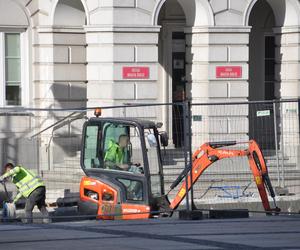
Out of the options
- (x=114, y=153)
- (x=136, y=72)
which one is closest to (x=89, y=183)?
(x=114, y=153)

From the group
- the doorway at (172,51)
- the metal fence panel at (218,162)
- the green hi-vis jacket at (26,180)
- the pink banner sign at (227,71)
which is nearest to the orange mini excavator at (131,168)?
the metal fence panel at (218,162)

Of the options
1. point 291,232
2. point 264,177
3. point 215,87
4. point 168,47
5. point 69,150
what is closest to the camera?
point 291,232

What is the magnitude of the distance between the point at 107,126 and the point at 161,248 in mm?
5783

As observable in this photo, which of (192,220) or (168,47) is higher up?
(168,47)

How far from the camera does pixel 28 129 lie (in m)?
23.5

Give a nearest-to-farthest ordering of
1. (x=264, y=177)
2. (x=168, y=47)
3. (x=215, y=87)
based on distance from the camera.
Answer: (x=264, y=177) < (x=215, y=87) < (x=168, y=47)

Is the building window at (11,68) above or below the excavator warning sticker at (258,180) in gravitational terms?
above

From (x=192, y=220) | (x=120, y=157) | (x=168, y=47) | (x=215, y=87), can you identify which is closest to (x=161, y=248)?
(x=192, y=220)

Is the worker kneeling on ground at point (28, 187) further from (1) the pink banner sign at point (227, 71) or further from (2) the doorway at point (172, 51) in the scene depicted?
(2) the doorway at point (172, 51)

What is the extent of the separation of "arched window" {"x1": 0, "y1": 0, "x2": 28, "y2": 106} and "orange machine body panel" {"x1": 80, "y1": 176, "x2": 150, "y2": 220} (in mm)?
8936

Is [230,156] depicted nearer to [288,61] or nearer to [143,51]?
[143,51]

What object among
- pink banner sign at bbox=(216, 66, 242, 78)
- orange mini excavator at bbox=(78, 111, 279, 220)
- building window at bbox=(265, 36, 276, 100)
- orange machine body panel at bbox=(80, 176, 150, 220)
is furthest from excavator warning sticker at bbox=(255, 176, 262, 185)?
building window at bbox=(265, 36, 276, 100)

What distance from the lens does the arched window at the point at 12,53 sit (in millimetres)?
28141

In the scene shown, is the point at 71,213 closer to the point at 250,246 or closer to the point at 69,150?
the point at 69,150
